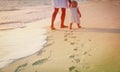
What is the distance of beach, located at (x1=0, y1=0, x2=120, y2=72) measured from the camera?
4980 millimetres

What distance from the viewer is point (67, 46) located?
6.03 m

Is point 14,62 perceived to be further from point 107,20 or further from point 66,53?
point 107,20

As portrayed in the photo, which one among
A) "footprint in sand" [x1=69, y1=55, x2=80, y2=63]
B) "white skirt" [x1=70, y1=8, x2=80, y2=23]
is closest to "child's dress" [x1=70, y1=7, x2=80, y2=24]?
"white skirt" [x1=70, y1=8, x2=80, y2=23]

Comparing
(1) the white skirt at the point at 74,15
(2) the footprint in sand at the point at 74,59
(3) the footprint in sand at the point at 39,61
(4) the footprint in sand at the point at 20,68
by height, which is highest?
(1) the white skirt at the point at 74,15

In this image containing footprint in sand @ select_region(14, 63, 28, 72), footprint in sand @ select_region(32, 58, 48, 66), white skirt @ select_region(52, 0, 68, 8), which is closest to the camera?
footprint in sand @ select_region(14, 63, 28, 72)

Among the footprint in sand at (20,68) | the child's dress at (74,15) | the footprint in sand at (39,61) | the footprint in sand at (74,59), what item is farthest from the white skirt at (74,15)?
the footprint in sand at (20,68)

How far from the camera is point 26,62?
17.3 ft

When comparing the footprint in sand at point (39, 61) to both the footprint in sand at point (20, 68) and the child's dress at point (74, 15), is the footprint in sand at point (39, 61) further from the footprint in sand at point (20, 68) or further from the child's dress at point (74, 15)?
the child's dress at point (74, 15)

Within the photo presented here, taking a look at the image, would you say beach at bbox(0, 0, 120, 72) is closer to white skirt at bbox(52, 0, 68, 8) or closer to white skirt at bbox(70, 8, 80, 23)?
white skirt at bbox(70, 8, 80, 23)

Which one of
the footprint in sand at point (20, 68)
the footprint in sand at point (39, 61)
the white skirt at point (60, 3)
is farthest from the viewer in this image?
the white skirt at point (60, 3)

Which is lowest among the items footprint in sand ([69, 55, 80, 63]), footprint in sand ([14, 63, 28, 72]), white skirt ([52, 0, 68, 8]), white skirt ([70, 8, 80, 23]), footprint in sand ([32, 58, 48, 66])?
footprint in sand ([14, 63, 28, 72])

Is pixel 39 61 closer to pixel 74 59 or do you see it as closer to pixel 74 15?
pixel 74 59

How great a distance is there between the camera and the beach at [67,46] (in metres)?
4.98

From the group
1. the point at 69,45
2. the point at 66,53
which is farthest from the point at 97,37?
the point at 66,53
